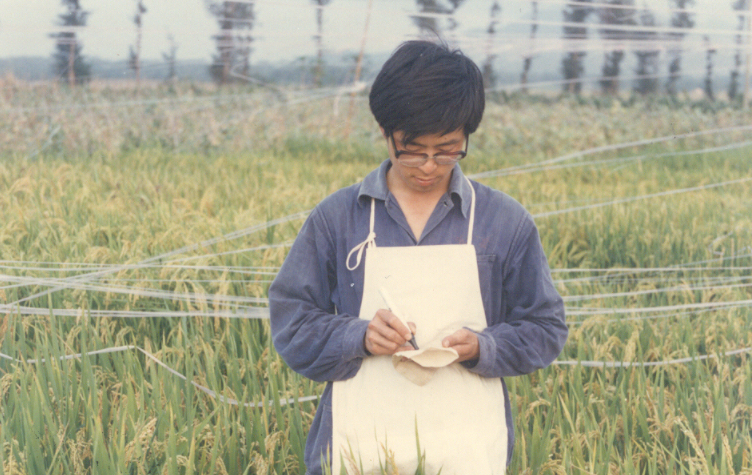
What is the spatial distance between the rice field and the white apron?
39 centimetres

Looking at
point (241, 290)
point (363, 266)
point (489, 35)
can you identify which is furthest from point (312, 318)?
point (489, 35)

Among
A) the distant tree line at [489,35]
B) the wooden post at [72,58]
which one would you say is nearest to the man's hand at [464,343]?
the distant tree line at [489,35]

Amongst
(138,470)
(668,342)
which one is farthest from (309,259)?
(668,342)

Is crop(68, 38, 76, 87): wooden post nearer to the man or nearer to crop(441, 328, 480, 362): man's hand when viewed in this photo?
the man

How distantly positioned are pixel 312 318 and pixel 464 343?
0.32 m

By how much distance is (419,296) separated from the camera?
1.39 meters

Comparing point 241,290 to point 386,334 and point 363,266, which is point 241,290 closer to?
point 363,266

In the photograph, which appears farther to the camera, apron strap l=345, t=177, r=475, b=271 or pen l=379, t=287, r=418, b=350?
apron strap l=345, t=177, r=475, b=271

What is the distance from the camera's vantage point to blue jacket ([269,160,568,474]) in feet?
4.62

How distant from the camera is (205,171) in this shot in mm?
5234

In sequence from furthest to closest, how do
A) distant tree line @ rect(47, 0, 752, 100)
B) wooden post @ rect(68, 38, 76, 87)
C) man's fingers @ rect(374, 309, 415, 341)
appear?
wooden post @ rect(68, 38, 76, 87), distant tree line @ rect(47, 0, 752, 100), man's fingers @ rect(374, 309, 415, 341)

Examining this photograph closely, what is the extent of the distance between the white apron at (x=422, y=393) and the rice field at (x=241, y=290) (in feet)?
1.27

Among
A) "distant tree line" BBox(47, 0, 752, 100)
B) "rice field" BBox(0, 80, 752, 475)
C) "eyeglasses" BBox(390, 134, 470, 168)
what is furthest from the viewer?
"distant tree line" BBox(47, 0, 752, 100)

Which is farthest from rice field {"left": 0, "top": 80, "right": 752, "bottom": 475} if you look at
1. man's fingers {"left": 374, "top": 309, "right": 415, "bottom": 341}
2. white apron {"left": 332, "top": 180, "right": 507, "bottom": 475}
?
man's fingers {"left": 374, "top": 309, "right": 415, "bottom": 341}
